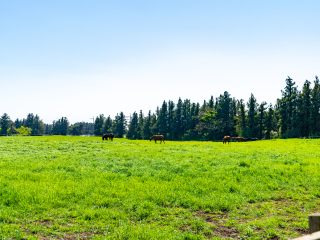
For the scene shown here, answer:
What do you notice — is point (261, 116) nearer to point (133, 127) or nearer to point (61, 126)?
point (133, 127)

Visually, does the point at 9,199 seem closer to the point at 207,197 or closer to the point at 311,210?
the point at 207,197

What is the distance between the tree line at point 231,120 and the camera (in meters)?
74.4

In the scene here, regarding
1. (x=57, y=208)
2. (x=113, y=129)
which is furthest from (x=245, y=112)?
(x=57, y=208)

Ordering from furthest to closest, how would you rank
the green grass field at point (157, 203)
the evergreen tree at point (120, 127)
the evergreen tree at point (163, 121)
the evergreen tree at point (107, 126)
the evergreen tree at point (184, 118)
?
the evergreen tree at point (107, 126) < the evergreen tree at point (120, 127) < the evergreen tree at point (163, 121) < the evergreen tree at point (184, 118) < the green grass field at point (157, 203)

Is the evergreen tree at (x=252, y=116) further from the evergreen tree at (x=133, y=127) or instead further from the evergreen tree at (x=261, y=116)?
the evergreen tree at (x=133, y=127)

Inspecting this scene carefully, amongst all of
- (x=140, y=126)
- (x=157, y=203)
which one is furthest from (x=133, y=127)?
(x=157, y=203)

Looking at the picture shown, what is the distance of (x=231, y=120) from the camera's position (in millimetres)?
97062

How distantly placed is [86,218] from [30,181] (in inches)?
208

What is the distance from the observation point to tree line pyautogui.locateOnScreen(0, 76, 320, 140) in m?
74.4

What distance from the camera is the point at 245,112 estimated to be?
92.6 m

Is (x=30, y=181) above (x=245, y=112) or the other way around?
the other way around

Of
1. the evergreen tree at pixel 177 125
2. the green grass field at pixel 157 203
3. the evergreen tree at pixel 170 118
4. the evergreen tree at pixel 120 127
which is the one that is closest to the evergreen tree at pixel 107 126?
the evergreen tree at pixel 120 127

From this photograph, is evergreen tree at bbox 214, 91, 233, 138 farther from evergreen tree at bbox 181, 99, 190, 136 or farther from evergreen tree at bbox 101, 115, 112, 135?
evergreen tree at bbox 101, 115, 112, 135

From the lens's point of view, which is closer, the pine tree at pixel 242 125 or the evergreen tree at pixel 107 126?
the pine tree at pixel 242 125
